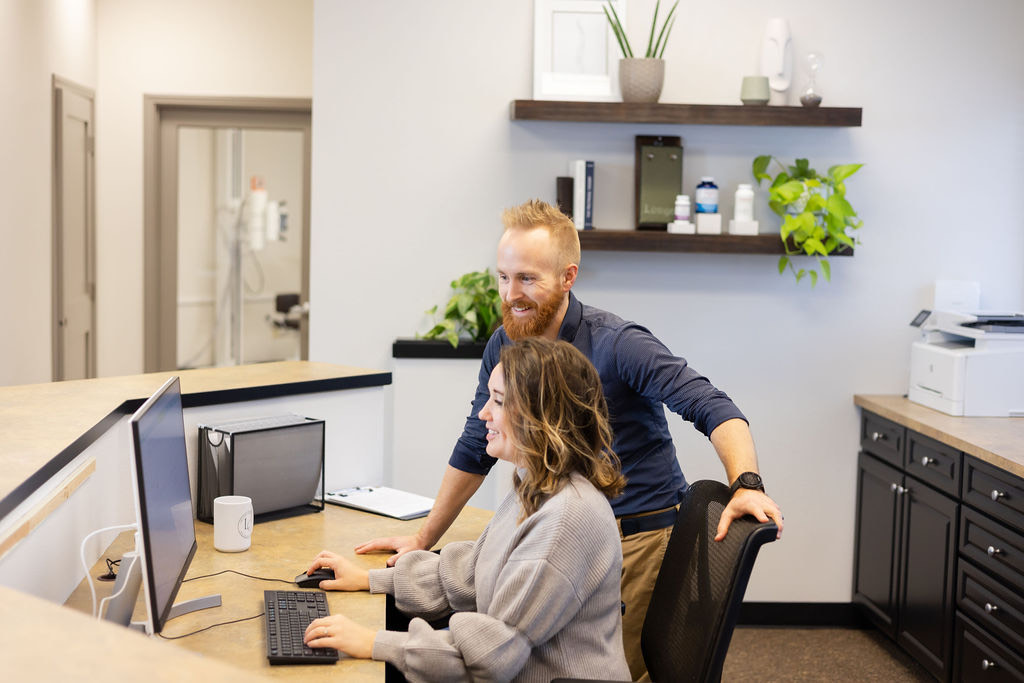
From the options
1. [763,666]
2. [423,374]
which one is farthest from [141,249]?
[763,666]

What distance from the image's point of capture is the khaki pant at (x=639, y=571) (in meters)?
2.13

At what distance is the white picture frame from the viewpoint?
376cm

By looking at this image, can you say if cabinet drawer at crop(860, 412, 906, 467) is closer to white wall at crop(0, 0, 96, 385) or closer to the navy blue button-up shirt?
the navy blue button-up shirt

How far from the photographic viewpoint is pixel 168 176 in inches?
214

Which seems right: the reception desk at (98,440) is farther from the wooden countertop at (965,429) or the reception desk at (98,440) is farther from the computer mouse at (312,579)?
the wooden countertop at (965,429)

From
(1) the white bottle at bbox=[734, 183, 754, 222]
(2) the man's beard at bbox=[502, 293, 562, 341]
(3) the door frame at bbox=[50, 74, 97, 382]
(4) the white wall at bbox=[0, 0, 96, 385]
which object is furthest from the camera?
(3) the door frame at bbox=[50, 74, 97, 382]

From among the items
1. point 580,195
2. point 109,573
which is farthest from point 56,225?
point 109,573

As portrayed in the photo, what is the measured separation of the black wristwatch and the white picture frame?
2370 mm

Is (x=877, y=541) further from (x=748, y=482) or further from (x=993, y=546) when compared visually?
(x=748, y=482)

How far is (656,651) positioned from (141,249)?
14.6 feet

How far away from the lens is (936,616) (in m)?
3.28

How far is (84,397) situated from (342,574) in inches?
30.1

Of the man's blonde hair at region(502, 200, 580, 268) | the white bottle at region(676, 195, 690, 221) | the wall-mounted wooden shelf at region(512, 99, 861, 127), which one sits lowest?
the man's blonde hair at region(502, 200, 580, 268)

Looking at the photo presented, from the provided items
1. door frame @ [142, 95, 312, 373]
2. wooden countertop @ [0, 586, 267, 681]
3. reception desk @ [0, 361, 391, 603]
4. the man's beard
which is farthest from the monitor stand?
door frame @ [142, 95, 312, 373]
